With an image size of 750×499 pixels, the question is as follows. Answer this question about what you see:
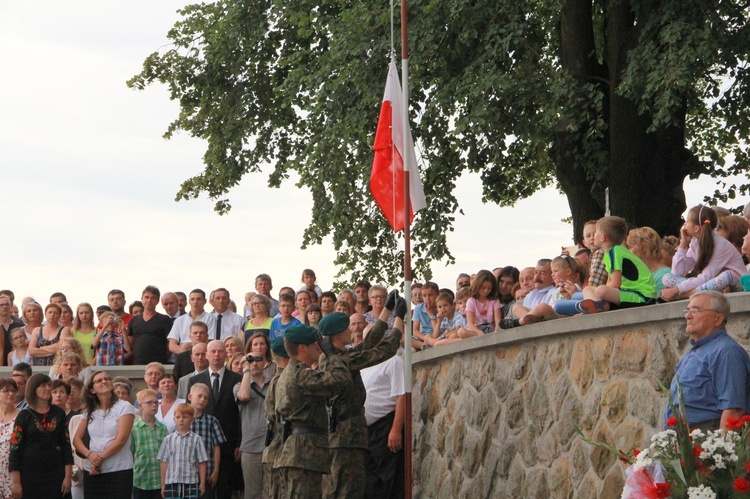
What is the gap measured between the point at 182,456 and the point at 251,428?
0.93m

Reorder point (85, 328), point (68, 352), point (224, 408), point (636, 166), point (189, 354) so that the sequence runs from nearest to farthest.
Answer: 1. point (224, 408)
2. point (68, 352)
3. point (189, 354)
4. point (85, 328)
5. point (636, 166)

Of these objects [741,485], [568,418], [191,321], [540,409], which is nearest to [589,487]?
[568,418]

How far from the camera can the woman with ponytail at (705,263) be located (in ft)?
29.6

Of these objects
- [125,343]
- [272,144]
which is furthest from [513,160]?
[125,343]

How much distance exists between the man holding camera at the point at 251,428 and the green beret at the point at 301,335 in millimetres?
2713

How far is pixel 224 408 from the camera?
42.3 feet

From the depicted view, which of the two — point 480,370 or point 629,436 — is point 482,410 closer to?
point 480,370

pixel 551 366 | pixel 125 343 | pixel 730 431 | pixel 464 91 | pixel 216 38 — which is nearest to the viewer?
pixel 730 431

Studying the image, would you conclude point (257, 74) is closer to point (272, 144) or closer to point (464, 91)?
point (272, 144)

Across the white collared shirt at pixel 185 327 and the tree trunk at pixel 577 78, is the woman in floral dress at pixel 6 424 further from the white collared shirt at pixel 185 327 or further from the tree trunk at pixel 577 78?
the tree trunk at pixel 577 78

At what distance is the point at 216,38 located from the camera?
2258 centimetres

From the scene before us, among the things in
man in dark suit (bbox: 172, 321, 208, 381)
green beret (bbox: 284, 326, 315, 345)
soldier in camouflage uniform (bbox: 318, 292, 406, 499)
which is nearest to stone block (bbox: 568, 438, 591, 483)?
soldier in camouflage uniform (bbox: 318, 292, 406, 499)

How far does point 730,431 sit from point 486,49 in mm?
11977

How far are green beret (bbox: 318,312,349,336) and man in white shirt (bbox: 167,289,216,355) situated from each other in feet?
16.4
